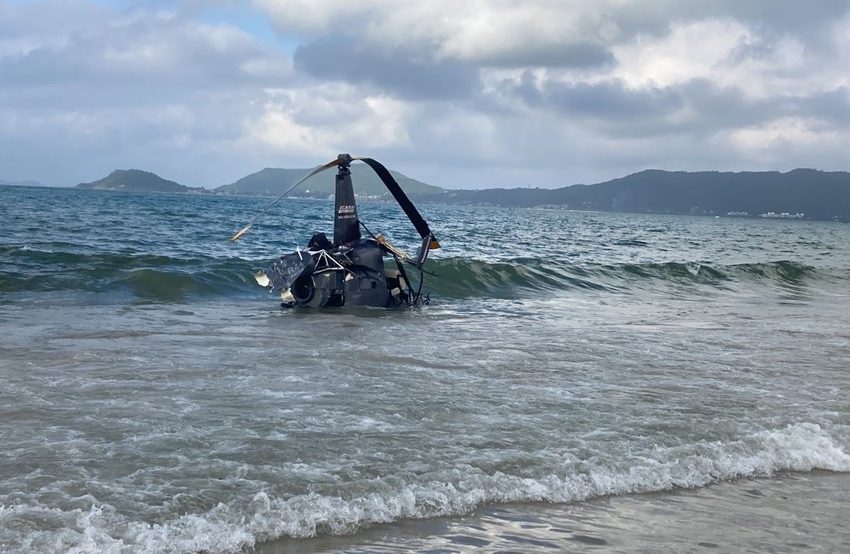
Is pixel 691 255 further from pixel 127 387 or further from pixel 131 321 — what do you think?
pixel 127 387

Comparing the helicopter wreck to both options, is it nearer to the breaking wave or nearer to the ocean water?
the ocean water

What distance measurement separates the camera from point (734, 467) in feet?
24.3

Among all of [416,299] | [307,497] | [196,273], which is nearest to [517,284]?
[416,299]

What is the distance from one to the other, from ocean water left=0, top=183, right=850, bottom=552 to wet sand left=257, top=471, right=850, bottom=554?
0.12 ft

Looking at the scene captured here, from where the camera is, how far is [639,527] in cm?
588

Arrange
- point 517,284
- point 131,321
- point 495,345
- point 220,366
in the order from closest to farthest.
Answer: point 220,366, point 495,345, point 131,321, point 517,284

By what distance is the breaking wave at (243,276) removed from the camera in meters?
19.8

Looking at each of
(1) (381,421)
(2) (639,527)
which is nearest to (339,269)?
(1) (381,421)

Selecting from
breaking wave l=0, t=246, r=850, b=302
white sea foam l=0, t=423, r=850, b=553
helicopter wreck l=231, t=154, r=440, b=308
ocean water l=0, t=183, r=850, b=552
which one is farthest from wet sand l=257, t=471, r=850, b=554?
breaking wave l=0, t=246, r=850, b=302

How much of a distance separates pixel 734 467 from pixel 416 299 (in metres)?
12.1

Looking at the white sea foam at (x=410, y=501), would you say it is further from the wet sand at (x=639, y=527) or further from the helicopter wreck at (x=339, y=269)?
the helicopter wreck at (x=339, y=269)

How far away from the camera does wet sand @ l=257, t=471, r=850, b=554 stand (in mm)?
5430

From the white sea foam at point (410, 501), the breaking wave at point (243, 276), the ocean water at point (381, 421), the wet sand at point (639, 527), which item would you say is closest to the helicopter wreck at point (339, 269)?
the ocean water at point (381, 421)

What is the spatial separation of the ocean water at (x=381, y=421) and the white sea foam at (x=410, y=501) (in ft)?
0.06
